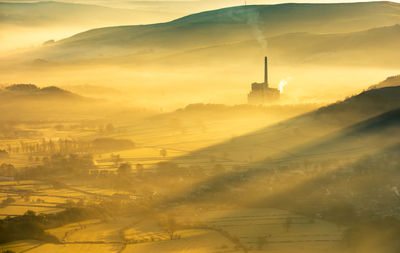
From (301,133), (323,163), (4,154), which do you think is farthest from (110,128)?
(323,163)

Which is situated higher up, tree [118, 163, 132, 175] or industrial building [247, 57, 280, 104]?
industrial building [247, 57, 280, 104]

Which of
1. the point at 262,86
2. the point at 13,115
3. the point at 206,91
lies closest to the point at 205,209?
the point at 262,86

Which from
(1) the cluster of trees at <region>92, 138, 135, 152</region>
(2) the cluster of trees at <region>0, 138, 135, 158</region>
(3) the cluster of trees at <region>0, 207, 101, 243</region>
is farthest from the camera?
(1) the cluster of trees at <region>92, 138, 135, 152</region>

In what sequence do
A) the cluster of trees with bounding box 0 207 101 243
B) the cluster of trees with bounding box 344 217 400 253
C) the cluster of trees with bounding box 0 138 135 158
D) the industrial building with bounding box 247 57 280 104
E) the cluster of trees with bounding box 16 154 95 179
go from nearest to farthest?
the cluster of trees with bounding box 344 217 400 253 → the cluster of trees with bounding box 0 207 101 243 → the cluster of trees with bounding box 16 154 95 179 → the cluster of trees with bounding box 0 138 135 158 → the industrial building with bounding box 247 57 280 104

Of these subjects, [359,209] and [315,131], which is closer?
[359,209]

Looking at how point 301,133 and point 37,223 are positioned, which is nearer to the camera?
point 37,223

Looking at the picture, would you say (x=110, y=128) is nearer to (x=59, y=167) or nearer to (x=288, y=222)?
(x=59, y=167)

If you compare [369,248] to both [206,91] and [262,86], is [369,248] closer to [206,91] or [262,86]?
[262,86]

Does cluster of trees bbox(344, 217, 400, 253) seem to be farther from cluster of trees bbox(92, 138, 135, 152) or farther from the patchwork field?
cluster of trees bbox(92, 138, 135, 152)

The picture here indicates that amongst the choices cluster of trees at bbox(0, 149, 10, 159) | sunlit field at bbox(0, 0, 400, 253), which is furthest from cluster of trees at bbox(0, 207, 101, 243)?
cluster of trees at bbox(0, 149, 10, 159)

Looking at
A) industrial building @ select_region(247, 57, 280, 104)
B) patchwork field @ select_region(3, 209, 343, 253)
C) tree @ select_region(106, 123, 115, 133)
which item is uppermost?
industrial building @ select_region(247, 57, 280, 104)

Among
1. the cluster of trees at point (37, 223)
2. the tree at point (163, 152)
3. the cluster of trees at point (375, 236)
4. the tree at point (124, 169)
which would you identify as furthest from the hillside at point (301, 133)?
Answer: the cluster of trees at point (37, 223)
